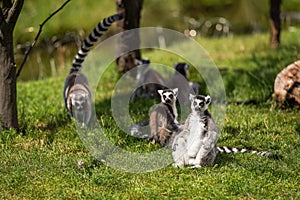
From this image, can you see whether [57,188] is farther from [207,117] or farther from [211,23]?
[211,23]

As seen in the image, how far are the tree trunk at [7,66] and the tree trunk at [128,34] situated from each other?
3.29m

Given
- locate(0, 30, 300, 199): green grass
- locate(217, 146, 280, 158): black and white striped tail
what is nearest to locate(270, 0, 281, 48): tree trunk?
locate(0, 30, 300, 199): green grass

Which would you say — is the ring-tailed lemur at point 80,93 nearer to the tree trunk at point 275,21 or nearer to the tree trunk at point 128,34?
the tree trunk at point 128,34

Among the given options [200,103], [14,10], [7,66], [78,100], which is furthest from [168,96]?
[14,10]

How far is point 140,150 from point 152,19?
1520 centimetres

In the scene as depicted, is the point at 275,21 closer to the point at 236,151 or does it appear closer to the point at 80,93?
the point at 80,93

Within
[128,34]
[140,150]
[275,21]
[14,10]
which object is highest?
[14,10]

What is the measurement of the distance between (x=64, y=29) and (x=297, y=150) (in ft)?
41.8

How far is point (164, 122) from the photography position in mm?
6117

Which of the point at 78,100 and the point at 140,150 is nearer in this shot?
the point at 140,150

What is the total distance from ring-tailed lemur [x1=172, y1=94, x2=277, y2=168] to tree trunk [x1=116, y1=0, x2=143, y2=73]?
429cm

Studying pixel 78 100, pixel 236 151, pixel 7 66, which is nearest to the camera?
pixel 236 151

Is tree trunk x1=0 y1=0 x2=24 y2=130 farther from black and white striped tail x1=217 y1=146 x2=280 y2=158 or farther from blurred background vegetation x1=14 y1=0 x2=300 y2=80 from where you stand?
blurred background vegetation x1=14 y1=0 x2=300 y2=80

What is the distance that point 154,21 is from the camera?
796 inches
